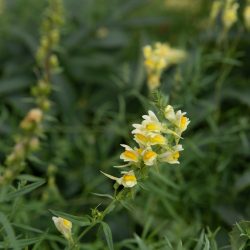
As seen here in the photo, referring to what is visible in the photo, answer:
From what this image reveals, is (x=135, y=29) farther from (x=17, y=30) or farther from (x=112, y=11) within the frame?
(x=17, y=30)

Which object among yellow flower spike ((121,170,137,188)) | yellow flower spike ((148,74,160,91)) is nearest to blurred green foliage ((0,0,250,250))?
yellow flower spike ((148,74,160,91))

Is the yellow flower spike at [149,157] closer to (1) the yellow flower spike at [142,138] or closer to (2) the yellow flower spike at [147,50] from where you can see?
(1) the yellow flower spike at [142,138]

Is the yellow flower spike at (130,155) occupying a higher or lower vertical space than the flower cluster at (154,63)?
higher

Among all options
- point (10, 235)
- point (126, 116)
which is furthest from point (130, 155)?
point (126, 116)

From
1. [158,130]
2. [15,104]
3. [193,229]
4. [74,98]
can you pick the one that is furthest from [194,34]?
[158,130]

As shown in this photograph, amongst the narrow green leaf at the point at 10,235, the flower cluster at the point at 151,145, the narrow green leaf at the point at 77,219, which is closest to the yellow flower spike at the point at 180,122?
the flower cluster at the point at 151,145
